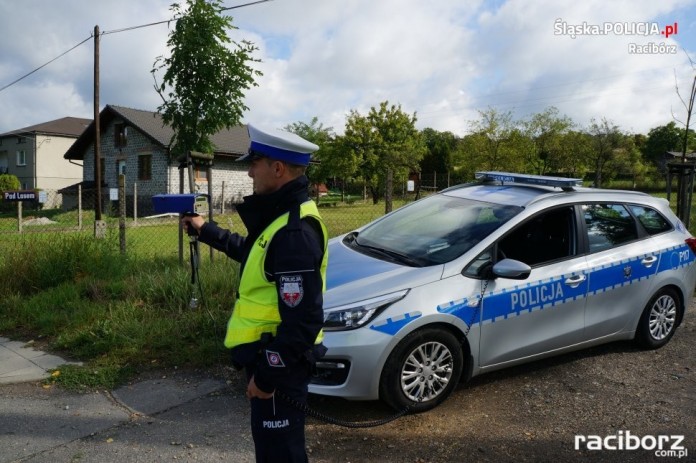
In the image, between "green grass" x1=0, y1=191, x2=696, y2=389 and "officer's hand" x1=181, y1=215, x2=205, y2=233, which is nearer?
"officer's hand" x1=181, y1=215, x2=205, y2=233

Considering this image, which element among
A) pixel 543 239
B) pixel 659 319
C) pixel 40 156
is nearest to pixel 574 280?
pixel 543 239

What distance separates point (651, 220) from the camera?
514cm

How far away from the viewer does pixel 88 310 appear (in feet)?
18.2

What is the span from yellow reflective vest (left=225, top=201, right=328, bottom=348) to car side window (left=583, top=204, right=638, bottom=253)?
10.7 feet

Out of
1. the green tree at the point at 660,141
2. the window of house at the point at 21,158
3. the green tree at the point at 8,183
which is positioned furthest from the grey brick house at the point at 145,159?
the green tree at the point at 660,141

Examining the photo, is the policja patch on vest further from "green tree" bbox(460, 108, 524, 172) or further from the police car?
"green tree" bbox(460, 108, 524, 172)

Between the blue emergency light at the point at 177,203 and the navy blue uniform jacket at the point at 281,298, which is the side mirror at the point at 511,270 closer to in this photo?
the navy blue uniform jacket at the point at 281,298

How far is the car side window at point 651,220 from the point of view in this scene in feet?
16.6

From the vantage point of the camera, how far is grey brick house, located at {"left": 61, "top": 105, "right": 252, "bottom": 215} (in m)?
29.5

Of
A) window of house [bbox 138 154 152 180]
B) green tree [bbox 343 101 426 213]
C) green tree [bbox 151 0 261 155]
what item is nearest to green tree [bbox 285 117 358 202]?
green tree [bbox 343 101 426 213]

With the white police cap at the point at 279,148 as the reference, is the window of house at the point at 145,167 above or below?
above

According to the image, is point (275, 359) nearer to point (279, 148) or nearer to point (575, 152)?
point (279, 148)

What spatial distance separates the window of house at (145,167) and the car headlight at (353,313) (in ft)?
96.0

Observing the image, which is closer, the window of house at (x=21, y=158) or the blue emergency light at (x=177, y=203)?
the blue emergency light at (x=177, y=203)
